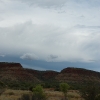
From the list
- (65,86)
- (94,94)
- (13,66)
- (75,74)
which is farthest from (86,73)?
(94,94)

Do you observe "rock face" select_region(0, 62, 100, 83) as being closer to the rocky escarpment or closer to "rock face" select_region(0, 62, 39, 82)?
"rock face" select_region(0, 62, 39, 82)

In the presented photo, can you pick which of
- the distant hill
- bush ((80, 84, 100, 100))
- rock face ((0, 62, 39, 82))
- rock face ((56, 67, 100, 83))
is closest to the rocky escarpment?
the distant hill

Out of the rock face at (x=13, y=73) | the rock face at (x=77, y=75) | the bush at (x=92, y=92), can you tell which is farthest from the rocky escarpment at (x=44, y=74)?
the bush at (x=92, y=92)

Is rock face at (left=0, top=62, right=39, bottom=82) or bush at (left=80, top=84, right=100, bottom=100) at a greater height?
rock face at (left=0, top=62, right=39, bottom=82)

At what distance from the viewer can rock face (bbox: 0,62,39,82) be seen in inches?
4386

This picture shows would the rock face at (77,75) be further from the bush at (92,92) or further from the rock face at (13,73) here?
the bush at (92,92)

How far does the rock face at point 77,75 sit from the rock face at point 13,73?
14.0 m

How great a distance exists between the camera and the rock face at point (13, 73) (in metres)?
111

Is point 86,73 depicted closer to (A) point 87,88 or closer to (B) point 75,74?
(B) point 75,74

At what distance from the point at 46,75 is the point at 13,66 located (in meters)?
21.8

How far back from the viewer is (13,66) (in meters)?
126

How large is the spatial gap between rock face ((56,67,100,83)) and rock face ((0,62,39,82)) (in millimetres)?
13985

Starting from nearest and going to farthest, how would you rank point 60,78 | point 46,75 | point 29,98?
point 29,98, point 60,78, point 46,75

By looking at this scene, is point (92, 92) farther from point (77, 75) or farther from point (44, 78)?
point (44, 78)
